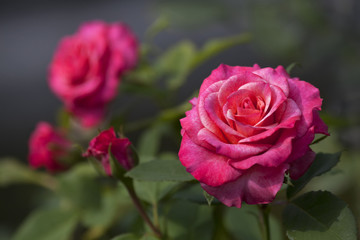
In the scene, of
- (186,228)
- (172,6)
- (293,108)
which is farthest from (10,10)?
(293,108)

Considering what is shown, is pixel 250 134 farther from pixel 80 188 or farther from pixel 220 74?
pixel 80 188

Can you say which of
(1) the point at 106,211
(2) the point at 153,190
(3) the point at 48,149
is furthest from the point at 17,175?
(2) the point at 153,190

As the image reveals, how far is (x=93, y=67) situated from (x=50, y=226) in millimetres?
211

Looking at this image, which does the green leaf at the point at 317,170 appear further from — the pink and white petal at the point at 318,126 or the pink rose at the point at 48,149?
the pink rose at the point at 48,149

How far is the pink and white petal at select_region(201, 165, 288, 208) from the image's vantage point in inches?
10.3

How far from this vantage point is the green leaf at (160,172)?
300 mm

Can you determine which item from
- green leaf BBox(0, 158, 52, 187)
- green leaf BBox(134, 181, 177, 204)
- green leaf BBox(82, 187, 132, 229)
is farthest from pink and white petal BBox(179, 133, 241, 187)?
green leaf BBox(0, 158, 52, 187)

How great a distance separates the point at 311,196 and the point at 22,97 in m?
1.66

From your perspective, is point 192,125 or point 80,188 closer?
point 192,125

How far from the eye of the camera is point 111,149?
33 centimetres

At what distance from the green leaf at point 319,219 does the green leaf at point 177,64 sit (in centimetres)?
34

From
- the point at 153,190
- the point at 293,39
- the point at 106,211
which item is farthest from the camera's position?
the point at 293,39

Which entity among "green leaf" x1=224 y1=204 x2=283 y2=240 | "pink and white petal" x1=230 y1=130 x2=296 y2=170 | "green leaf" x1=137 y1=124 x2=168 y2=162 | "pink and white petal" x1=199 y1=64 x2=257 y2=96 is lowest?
"green leaf" x1=224 y1=204 x2=283 y2=240

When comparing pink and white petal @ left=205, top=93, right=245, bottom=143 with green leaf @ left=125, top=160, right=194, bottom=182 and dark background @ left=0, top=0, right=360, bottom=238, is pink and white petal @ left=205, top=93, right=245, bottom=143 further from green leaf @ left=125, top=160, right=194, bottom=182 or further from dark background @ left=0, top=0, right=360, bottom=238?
dark background @ left=0, top=0, right=360, bottom=238
